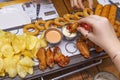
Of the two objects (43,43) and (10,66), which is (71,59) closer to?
(43,43)

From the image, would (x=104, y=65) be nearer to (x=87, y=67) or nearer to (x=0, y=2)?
(x=87, y=67)

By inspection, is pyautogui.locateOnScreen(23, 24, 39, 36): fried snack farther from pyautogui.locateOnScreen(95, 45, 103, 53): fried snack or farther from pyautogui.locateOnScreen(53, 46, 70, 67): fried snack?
pyautogui.locateOnScreen(95, 45, 103, 53): fried snack

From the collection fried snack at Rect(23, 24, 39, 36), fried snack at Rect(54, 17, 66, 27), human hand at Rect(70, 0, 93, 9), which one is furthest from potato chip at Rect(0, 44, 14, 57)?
human hand at Rect(70, 0, 93, 9)

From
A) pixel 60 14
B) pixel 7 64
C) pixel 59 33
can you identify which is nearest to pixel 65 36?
pixel 59 33

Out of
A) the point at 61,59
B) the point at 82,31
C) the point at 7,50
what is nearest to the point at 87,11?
the point at 82,31

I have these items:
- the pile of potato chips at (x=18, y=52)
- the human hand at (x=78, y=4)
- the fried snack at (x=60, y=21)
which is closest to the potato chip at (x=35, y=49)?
the pile of potato chips at (x=18, y=52)

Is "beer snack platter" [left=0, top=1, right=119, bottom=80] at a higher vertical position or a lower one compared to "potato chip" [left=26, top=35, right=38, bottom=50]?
lower
